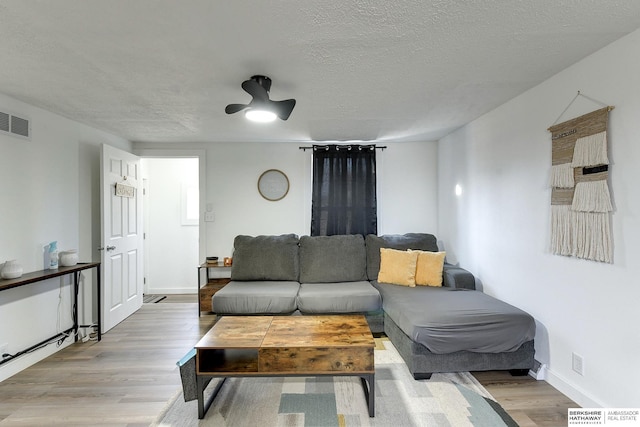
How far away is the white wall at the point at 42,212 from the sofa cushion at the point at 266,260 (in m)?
1.62

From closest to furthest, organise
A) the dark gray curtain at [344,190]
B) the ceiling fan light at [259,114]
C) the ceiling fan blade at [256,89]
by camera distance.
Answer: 1. the ceiling fan blade at [256,89]
2. the ceiling fan light at [259,114]
3. the dark gray curtain at [344,190]

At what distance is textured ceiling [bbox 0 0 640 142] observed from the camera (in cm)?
150

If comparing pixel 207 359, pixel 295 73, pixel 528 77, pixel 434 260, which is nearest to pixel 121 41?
pixel 295 73

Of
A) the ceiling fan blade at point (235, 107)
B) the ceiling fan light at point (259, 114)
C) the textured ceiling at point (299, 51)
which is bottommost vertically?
the ceiling fan light at point (259, 114)

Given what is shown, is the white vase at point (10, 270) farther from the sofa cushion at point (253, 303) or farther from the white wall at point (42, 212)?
the sofa cushion at point (253, 303)

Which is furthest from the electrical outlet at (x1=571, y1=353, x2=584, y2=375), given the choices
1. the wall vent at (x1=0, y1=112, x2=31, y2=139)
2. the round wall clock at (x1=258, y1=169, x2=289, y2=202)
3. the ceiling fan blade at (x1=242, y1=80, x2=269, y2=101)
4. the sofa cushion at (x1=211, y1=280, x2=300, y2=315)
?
the wall vent at (x1=0, y1=112, x2=31, y2=139)

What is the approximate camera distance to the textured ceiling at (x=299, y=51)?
150 cm

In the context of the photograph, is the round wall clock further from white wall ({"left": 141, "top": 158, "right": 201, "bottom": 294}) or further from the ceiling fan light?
the ceiling fan light

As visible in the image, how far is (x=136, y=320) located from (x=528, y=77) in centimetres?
474

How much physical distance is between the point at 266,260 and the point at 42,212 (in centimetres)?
225

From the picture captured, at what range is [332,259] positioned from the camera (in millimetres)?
3924

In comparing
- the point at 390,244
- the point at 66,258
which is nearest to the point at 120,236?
the point at 66,258

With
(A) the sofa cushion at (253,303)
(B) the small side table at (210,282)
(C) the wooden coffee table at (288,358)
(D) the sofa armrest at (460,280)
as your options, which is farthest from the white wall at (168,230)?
(D) the sofa armrest at (460,280)

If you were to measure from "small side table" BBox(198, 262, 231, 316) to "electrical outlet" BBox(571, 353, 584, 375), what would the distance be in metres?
3.53
